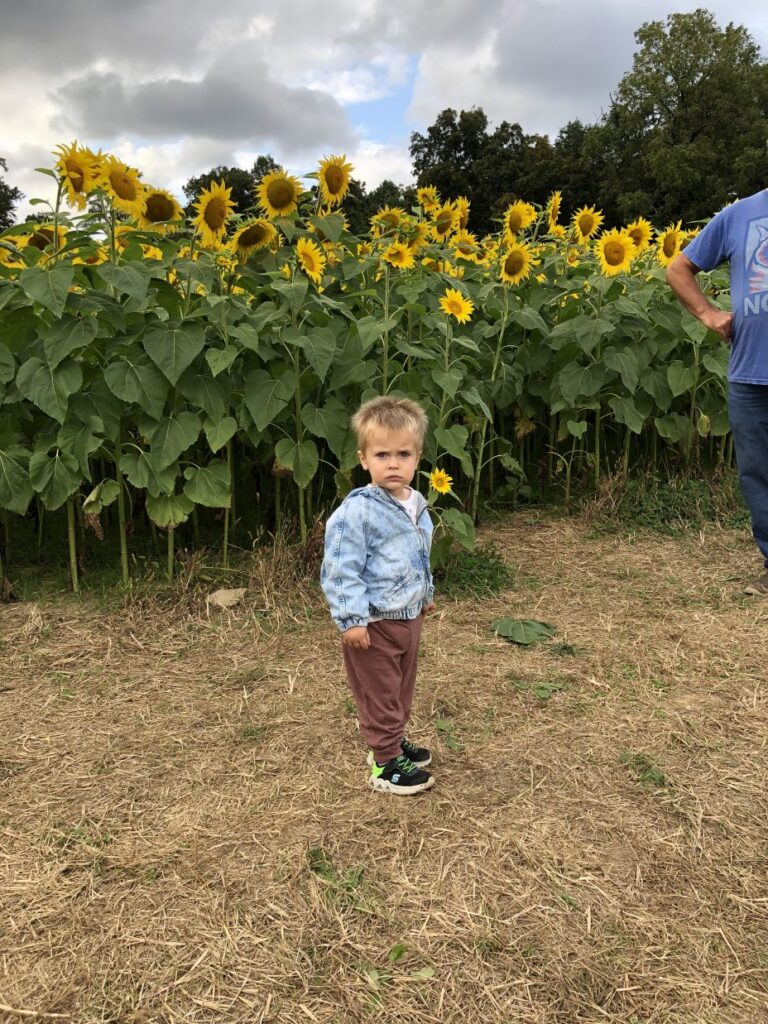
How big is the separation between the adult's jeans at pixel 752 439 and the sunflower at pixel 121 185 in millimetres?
2727

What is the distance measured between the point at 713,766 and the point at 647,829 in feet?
1.40

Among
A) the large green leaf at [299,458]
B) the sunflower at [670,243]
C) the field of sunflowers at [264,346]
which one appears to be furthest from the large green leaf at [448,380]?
the sunflower at [670,243]

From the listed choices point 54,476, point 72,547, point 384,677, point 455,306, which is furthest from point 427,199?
point 384,677

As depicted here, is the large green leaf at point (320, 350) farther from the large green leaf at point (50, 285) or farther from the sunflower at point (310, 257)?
the large green leaf at point (50, 285)

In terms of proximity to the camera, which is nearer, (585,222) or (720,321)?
(720,321)

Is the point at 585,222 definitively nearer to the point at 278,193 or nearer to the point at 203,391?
the point at 278,193

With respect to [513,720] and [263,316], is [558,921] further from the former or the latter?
[263,316]

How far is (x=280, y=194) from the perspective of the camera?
11.6ft

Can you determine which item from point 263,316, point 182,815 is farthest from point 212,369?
point 182,815

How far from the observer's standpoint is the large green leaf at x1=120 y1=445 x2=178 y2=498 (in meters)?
3.45

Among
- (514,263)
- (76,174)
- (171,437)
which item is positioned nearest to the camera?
(76,174)

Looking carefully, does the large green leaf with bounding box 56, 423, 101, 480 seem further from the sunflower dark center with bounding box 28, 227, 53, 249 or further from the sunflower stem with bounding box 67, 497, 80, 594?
the sunflower dark center with bounding box 28, 227, 53, 249

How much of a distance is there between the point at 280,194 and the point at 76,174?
0.85 meters

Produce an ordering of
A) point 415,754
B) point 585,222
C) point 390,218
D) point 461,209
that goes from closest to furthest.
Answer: point 415,754, point 390,218, point 461,209, point 585,222
